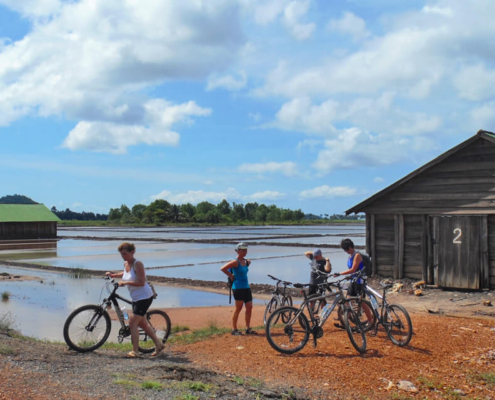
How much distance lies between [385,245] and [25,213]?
51.8 metres

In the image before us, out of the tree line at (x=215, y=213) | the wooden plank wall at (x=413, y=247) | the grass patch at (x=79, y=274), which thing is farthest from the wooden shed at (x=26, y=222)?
the tree line at (x=215, y=213)

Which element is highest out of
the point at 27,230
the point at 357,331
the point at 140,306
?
the point at 140,306

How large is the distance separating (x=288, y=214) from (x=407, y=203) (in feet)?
527

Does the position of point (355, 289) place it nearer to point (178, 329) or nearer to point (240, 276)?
point (240, 276)

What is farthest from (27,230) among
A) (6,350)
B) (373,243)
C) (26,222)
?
(6,350)

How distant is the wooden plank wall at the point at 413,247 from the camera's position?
18188mm

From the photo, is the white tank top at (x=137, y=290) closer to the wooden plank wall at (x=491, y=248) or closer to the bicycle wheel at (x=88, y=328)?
the bicycle wheel at (x=88, y=328)

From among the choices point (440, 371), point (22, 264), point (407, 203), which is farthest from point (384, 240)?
point (22, 264)

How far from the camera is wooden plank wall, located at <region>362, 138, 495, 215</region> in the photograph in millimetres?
16875

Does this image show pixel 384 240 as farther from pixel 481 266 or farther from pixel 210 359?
pixel 210 359

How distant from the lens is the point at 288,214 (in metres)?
179

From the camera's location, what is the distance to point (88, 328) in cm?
877

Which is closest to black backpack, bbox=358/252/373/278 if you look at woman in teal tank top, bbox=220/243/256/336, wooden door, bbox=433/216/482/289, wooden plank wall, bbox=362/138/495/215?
woman in teal tank top, bbox=220/243/256/336

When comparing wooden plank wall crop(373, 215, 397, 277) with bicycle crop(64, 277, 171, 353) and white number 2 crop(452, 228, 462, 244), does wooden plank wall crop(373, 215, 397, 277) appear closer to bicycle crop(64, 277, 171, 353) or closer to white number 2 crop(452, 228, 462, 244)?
white number 2 crop(452, 228, 462, 244)
